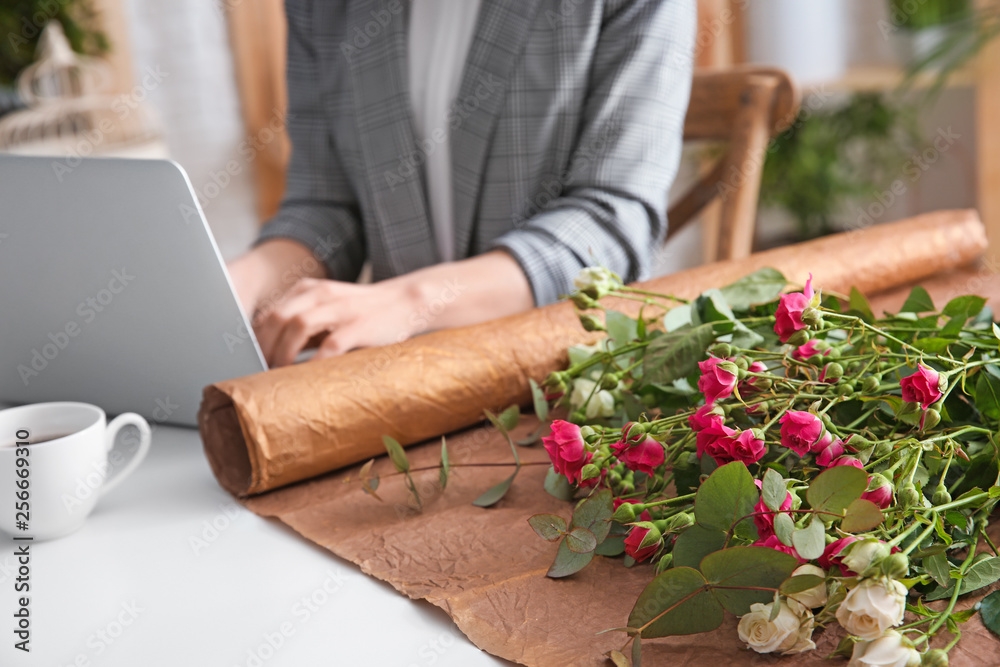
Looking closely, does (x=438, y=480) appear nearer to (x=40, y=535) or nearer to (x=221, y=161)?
(x=40, y=535)

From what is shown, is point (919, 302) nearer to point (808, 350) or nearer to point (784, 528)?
point (808, 350)

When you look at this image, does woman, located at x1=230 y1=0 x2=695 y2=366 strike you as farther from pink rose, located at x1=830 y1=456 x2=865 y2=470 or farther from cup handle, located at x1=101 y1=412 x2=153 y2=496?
pink rose, located at x1=830 y1=456 x2=865 y2=470

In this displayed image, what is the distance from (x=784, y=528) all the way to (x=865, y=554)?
3 centimetres

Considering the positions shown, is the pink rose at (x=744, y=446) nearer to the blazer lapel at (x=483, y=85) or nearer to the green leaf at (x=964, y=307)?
the green leaf at (x=964, y=307)

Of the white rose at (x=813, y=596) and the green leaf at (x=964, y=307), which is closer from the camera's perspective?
the white rose at (x=813, y=596)

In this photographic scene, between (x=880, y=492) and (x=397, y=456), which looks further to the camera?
(x=397, y=456)

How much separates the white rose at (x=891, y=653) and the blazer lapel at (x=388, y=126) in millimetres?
886

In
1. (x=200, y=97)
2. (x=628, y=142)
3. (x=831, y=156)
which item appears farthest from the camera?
(x=200, y=97)

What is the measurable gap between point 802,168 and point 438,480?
2.30 m

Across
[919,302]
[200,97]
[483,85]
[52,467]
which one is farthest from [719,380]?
[200,97]

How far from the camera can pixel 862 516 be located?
341 millimetres

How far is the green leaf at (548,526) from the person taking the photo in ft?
1.37

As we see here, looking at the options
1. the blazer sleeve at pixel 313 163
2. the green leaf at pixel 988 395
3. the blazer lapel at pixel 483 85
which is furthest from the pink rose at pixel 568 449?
the blazer sleeve at pixel 313 163

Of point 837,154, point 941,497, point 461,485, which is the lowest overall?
point 837,154
